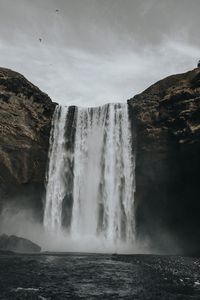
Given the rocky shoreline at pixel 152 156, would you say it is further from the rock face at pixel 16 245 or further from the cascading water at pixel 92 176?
the rock face at pixel 16 245

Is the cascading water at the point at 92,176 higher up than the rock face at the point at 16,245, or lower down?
higher up

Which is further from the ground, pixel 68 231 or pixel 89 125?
pixel 89 125

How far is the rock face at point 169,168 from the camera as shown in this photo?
2165 inches

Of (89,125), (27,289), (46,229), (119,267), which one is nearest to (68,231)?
(46,229)

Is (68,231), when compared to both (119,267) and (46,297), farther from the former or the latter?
(46,297)

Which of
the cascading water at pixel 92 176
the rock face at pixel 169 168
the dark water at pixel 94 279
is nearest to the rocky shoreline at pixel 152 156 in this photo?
the rock face at pixel 169 168

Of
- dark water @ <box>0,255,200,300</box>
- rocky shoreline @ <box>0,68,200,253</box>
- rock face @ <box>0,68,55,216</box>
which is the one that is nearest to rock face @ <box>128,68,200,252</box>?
rocky shoreline @ <box>0,68,200,253</box>

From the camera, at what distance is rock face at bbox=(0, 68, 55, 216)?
55531 millimetres

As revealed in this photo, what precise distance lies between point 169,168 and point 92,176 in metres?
11.9

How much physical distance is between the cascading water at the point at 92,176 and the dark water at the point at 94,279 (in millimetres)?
19654

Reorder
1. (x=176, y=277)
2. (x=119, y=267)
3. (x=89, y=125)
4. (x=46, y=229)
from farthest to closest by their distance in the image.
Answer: (x=89, y=125), (x=46, y=229), (x=119, y=267), (x=176, y=277)

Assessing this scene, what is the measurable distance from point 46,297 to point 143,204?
3785cm

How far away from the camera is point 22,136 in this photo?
→ 5725cm

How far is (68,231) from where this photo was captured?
56.8m
